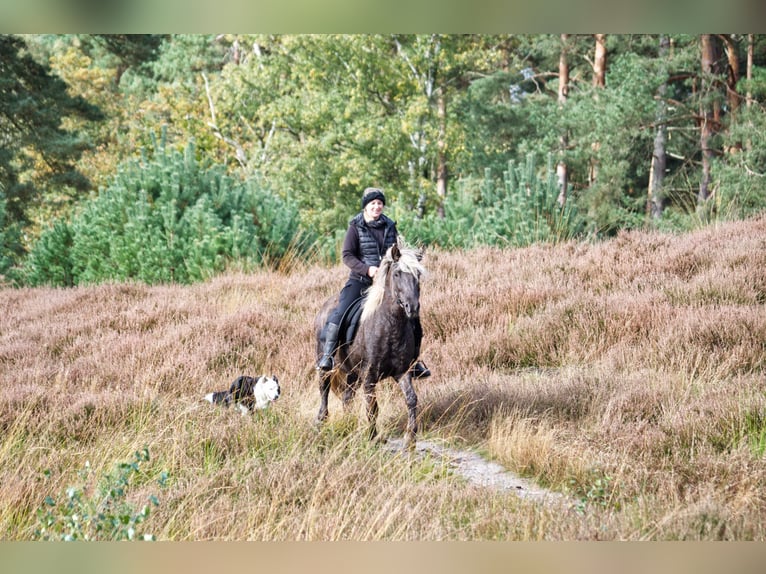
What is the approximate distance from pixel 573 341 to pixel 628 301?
1053 millimetres

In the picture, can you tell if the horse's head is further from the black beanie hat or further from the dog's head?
the dog's head

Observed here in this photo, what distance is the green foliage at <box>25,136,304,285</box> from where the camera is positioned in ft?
36.8

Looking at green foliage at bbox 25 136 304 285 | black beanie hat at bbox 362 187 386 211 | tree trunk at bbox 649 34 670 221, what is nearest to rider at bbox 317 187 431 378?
black beanie hat at bbox 362 187 386 211

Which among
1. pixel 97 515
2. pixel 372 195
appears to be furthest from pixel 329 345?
pixel 97 515

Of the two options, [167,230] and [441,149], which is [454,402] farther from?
[441,149]

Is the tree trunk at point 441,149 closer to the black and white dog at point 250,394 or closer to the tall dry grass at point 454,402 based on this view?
the tall dry grass at point 454,402

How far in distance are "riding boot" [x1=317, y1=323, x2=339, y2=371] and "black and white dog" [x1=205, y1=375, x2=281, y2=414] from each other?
0.68m

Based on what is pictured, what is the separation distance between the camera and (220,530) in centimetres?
373

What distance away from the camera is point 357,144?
2056 cm

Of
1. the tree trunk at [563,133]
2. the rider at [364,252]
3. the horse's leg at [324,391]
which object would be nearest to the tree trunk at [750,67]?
the tree trunk at [563,133]

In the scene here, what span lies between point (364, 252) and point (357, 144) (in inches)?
619

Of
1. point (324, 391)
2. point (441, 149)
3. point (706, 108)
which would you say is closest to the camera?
point (324, 391)

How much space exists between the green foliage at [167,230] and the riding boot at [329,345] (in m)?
6.09

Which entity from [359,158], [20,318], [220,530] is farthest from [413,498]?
[359,158]
